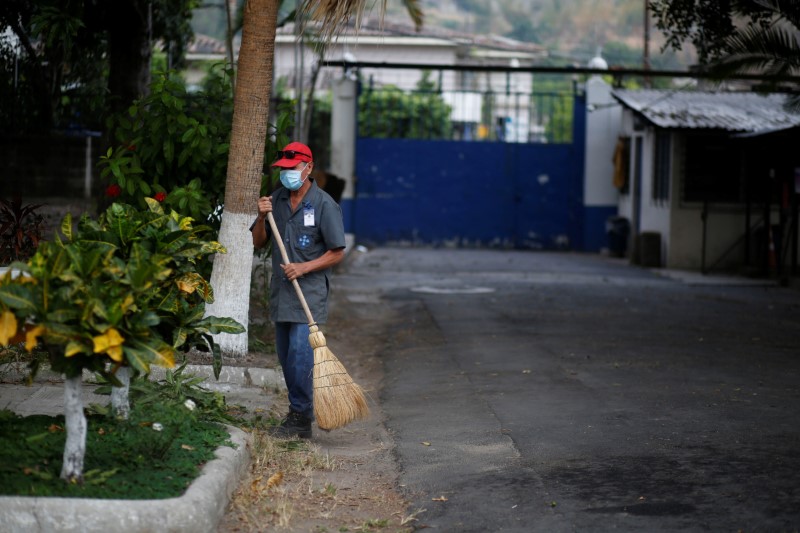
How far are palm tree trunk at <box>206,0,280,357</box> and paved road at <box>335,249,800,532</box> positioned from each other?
1.47 metres

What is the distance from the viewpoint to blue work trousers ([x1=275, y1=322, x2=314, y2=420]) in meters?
6.62

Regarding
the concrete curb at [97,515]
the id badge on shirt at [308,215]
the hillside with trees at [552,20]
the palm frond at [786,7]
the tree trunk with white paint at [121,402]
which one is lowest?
the concrete curb at [97,515]

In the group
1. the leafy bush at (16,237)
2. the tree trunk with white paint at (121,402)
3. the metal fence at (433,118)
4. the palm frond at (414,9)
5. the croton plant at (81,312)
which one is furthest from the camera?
the metal fence at (433,118)

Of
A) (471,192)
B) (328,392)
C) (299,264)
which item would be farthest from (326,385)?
(471,192)

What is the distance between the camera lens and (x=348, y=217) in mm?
26125

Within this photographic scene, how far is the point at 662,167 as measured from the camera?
22.2 meters

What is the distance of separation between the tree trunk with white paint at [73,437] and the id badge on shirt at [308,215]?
2.42m

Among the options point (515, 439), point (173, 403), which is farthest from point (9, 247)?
point (515, 439)

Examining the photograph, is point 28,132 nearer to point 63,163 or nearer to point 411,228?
point 63,163

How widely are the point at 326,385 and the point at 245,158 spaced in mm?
2289

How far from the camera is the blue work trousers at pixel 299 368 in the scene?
21.7 feet

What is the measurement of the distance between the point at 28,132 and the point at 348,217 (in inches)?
511

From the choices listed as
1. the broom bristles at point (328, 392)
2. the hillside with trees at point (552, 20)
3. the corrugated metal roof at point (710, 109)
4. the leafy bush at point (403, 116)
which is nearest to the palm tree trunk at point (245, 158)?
the broom bristles at point (328, 392)

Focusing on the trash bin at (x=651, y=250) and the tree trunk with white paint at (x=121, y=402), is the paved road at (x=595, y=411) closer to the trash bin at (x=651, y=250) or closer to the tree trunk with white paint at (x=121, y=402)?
the tree trunk with white paint at (x=121, y=402)
